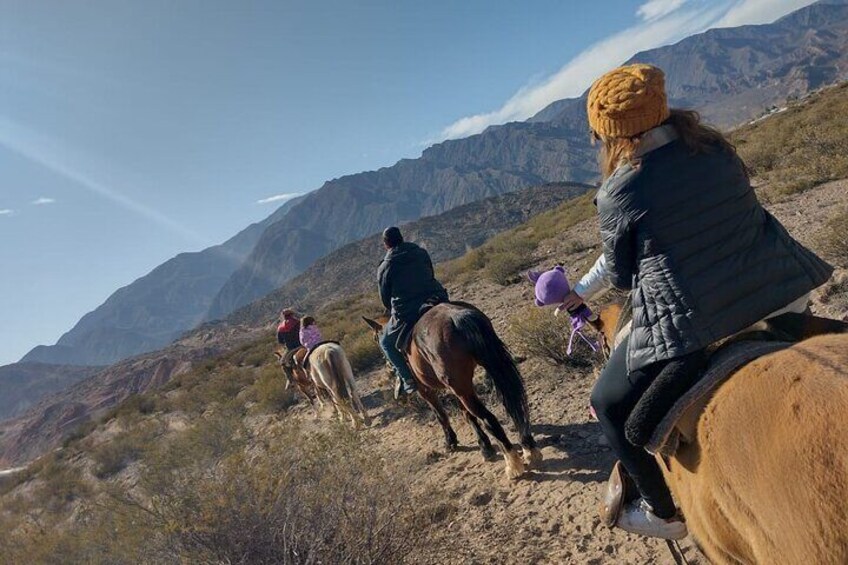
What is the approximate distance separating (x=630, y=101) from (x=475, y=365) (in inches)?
149

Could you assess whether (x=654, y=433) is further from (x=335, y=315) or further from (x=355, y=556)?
(x=335, y=315)

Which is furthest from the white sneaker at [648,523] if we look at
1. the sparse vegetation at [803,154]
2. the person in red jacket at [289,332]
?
the sparse vegetation at [803,154]

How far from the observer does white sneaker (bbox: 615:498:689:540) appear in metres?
2.61

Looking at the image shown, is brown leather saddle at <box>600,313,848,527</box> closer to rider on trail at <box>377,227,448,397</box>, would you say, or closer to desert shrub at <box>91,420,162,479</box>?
rider on trail at <box>377,227,448,397</box>

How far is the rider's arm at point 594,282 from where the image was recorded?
8.02 ft

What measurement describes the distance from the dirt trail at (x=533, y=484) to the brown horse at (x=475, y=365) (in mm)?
261

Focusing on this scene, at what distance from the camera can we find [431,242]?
268 ft

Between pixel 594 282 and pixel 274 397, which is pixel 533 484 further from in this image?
pixel 274 397

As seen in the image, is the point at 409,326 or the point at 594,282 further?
the point at 409,326

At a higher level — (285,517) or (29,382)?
(29,382)

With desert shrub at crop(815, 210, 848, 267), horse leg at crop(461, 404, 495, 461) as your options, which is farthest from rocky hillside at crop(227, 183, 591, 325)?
horse leg at crop(461, 404, 495, 461)

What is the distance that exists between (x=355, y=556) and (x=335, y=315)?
21.2 m

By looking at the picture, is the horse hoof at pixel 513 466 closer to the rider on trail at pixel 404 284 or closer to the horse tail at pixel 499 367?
the horse tail at pixel 499 367

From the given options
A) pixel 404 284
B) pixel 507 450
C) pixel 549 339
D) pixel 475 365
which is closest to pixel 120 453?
pixel 404 284
